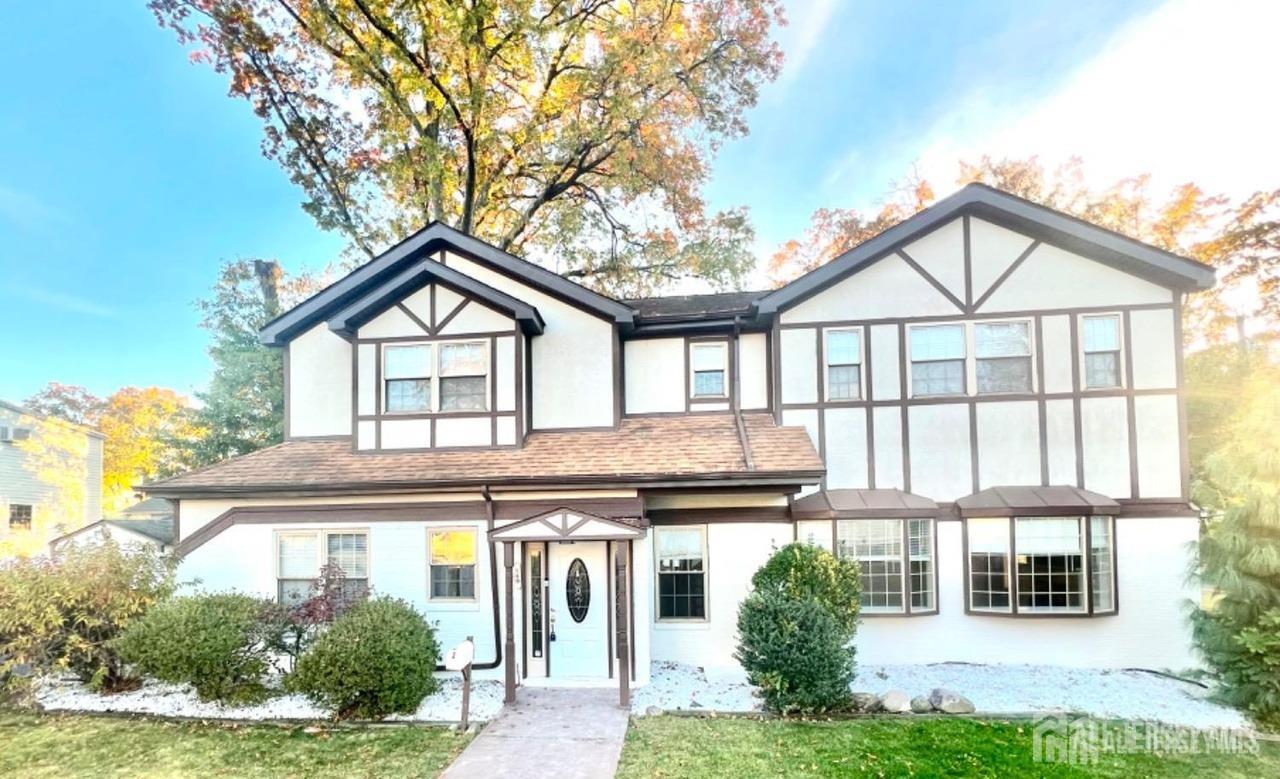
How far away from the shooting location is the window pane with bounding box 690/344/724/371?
11.9 m

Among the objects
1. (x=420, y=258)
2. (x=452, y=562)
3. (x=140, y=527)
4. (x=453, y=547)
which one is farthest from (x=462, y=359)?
(x=140, y=527)

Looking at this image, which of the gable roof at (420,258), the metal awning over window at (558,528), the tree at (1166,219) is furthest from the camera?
the tree at (1166,219)

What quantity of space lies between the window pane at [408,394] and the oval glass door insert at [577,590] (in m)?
4.33

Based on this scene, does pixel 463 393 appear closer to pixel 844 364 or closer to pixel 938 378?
pixel 844 364

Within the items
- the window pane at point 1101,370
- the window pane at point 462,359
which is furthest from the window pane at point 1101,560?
the window pane at point 462,359

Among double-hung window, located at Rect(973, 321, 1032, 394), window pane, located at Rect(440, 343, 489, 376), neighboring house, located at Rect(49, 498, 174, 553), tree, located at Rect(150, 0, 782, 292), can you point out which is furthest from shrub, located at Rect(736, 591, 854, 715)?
neighboring house, located at Rect(49, 498, 174, 553)

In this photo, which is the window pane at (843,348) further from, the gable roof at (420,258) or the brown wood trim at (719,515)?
the gable roof at (420,258)

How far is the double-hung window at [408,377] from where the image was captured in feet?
36.8

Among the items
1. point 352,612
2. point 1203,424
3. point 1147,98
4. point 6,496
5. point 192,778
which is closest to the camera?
point 192,778

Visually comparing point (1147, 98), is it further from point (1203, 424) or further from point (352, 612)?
point (352, 612)

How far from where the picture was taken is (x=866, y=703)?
26.2ft

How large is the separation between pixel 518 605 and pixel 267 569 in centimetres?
471

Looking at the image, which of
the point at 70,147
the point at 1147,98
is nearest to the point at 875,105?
the point at 1147,98

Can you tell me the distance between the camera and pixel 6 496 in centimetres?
2253
